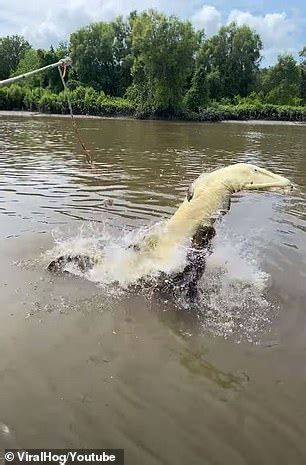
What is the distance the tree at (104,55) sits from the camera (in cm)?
7319

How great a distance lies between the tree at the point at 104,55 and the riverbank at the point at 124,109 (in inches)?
554

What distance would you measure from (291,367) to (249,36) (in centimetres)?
8150

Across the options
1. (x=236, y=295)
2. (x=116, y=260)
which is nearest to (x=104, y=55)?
(x=116, y=260)

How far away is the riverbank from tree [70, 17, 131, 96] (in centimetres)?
1407

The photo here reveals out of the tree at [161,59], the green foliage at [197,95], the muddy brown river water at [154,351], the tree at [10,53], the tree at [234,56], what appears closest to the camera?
the muddy brown river water at [154,351]

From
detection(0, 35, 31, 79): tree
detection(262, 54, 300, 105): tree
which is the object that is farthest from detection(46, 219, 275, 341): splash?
detection(0, 35, 31, 79): tree

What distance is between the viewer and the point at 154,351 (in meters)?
Answer: 5.03

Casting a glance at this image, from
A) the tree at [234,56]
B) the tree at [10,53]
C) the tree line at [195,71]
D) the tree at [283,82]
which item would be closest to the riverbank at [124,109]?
the tree line at [195,71]

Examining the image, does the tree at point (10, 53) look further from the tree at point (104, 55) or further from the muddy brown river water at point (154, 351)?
the muddy brown river water at point (154, 351)

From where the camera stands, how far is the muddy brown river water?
381 cm

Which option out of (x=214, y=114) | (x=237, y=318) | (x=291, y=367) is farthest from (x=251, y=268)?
(x=214, y=114)

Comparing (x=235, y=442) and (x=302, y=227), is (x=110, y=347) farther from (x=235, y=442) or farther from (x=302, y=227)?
(x=302, y=227)

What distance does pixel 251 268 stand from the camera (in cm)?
724

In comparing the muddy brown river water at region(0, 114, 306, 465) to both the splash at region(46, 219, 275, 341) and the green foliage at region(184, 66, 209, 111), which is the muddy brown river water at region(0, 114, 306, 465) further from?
the green foliage at region(184, 66, 209, 111)
